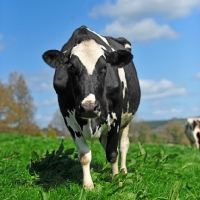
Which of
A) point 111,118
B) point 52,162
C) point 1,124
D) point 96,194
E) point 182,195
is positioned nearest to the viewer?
point 96,194

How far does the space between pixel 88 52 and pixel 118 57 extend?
565 mm

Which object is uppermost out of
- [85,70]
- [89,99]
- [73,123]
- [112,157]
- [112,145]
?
[85,70]

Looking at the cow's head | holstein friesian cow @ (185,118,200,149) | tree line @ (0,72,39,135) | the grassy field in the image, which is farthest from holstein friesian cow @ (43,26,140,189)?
tree line @ (0,72,39,135)

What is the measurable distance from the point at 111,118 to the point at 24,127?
163 ft

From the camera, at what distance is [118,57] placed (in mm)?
5680

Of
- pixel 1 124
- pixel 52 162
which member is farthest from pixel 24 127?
A: pixel 52 162

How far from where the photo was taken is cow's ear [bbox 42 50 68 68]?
5.51 metres

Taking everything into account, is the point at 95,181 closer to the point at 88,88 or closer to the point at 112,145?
the point at 112,145

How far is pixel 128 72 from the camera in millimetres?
7113

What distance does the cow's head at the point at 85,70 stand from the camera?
188 inches

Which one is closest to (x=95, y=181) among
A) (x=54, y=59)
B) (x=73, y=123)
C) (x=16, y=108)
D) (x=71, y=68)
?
(x=73, y=123)

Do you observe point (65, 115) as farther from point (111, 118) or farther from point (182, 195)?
point (182, 195)

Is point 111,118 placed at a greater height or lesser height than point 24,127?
lesser

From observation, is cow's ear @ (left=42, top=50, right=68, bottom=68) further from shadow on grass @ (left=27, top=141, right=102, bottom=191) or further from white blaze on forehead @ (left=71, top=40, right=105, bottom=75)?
shadow on grass @ (left=27, top=141, right=102, bottom=191)
